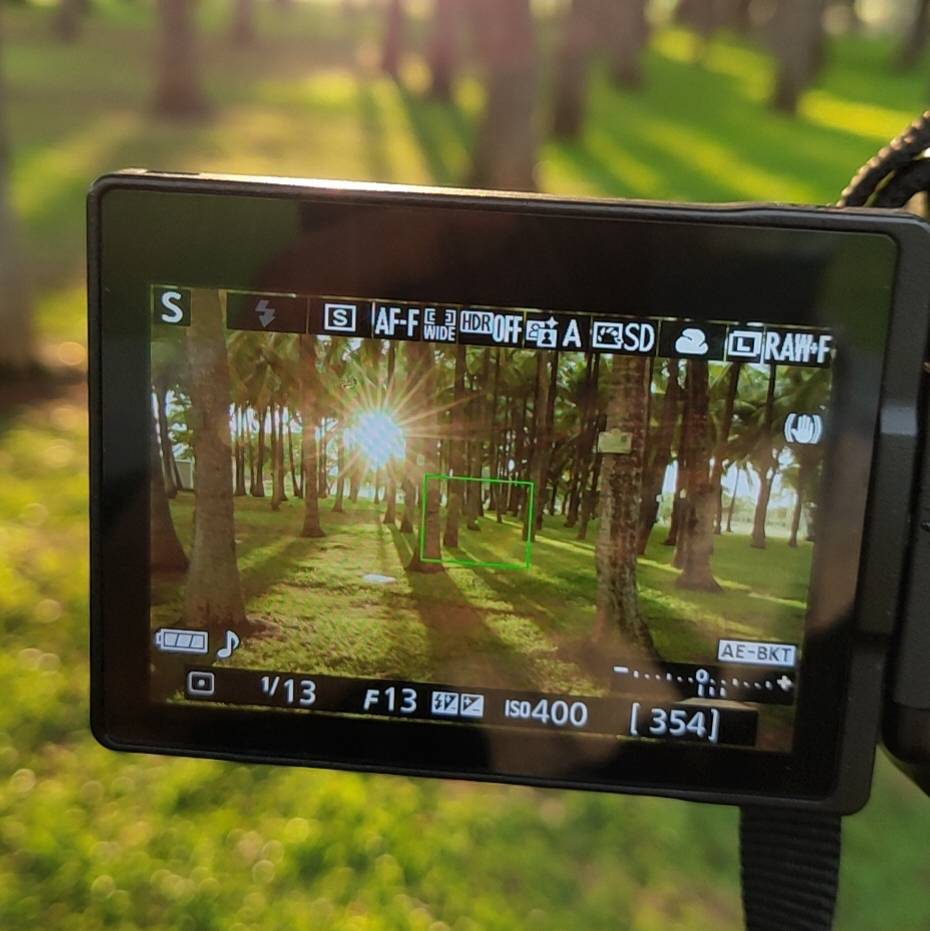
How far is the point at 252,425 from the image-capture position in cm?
131

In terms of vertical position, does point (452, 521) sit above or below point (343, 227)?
below

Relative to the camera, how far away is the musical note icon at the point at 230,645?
4.54 feet

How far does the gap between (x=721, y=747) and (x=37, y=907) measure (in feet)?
7.02

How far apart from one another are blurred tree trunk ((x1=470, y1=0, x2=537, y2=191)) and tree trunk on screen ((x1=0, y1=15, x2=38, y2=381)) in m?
4.54

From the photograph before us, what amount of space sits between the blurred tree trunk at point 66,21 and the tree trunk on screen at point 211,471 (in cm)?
2463

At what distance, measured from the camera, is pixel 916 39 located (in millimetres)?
24953

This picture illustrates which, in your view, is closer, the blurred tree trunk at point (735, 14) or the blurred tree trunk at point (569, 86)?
the blurred tree trunk at point (569, 86)

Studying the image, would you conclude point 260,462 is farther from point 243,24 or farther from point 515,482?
point 243,24

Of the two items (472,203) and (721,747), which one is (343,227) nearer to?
(472,203)

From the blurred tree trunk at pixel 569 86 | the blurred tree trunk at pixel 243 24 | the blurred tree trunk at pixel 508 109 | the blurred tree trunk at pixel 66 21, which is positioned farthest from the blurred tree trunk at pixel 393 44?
the blurred tree trunk at pixel 508 109

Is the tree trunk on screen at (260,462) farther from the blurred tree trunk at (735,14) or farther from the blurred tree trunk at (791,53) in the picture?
the blurred tree trunk at (735,14)

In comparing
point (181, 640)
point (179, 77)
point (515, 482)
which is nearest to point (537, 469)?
point (515, 482)

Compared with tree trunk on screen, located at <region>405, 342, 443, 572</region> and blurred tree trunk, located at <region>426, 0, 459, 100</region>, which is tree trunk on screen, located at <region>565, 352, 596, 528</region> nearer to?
tree trunk on screen, located at <region>405, 342, 443, 572</region>

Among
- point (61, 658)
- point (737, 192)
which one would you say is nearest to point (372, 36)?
point (737, 192)
